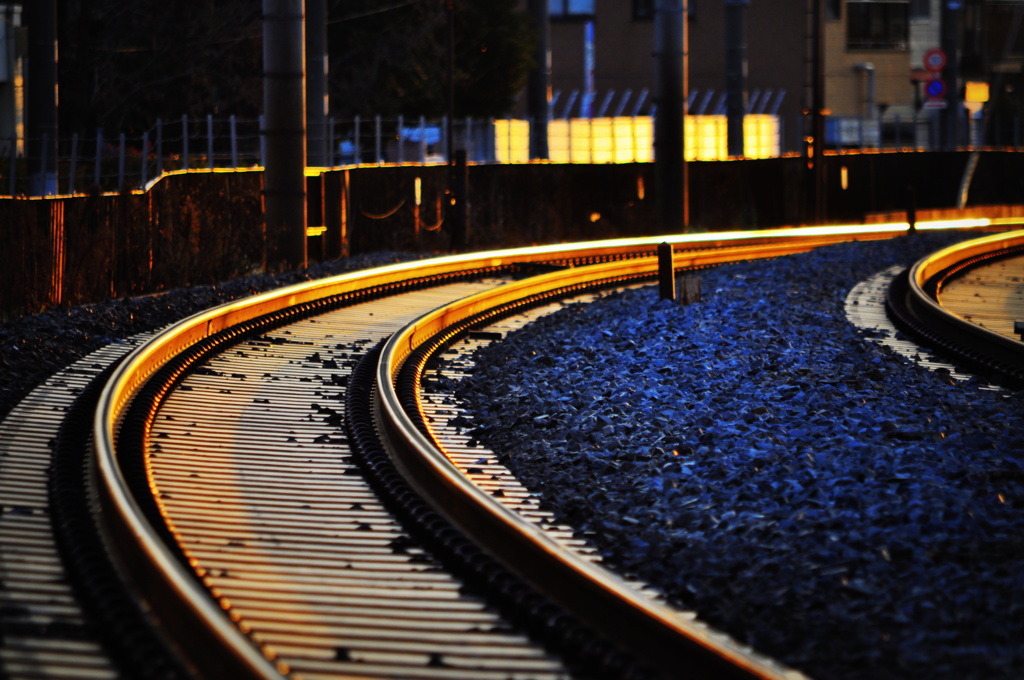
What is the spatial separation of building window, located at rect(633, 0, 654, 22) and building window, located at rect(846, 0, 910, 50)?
9.42 meters

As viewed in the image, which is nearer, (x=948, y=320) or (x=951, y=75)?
(x=948, y=320)

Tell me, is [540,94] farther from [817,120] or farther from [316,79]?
[316,79]

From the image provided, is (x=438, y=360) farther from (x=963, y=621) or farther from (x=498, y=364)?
(x=963, y=621)

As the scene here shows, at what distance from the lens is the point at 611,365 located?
39.1 ft

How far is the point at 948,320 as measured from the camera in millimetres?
13359

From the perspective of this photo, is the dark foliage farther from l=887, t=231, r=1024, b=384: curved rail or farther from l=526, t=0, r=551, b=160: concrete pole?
l=887, t=231, r=1024, b=384: curved rail

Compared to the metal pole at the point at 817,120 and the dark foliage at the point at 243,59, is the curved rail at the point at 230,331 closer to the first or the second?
the metal pole at the point at 817,120

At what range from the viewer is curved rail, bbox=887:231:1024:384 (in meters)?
11.5

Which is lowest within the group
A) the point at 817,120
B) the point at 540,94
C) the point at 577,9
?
the point at 817,120

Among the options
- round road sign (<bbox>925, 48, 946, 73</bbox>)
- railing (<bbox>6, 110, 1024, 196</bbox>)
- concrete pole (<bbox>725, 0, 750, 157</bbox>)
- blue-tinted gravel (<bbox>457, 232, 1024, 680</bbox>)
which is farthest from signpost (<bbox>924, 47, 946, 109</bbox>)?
blue-tinted gravel (<bbox>457, 232, 1024, 680</bbox>)

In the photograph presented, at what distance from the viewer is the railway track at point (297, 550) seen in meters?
5.03

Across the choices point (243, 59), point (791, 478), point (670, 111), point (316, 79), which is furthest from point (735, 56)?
point (791, 478)

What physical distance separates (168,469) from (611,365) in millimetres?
4773

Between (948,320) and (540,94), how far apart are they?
20118 millimetres
